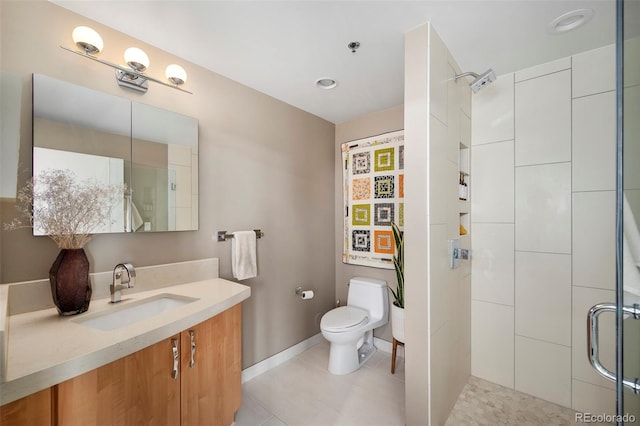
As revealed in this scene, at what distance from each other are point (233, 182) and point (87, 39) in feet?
3.52

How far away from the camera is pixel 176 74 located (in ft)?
5.34

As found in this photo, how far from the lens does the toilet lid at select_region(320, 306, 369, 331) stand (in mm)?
2051

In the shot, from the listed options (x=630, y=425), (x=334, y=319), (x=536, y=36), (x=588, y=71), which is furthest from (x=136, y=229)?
(x=588, y=71)

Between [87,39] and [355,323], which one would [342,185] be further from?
[87,39]

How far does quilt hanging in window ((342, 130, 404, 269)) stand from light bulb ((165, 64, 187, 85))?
1.66 meters

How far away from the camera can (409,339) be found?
1439 mm

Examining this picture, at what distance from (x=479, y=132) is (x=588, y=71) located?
648 mm

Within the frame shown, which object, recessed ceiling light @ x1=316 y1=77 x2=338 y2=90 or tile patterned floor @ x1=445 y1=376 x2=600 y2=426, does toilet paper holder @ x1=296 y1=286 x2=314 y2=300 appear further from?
recessed ceiling light @ x1=316 y1=77 x2=338 y2=90

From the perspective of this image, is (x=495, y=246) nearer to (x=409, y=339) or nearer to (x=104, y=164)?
(x=409, y=339)

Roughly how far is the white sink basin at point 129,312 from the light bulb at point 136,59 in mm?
1302

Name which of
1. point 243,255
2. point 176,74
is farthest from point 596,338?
point 176,74

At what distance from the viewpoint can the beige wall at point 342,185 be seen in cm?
253

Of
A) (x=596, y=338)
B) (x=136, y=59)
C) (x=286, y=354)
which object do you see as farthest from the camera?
(x=286, y=354)

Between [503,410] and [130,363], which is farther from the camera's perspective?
[503,410]
